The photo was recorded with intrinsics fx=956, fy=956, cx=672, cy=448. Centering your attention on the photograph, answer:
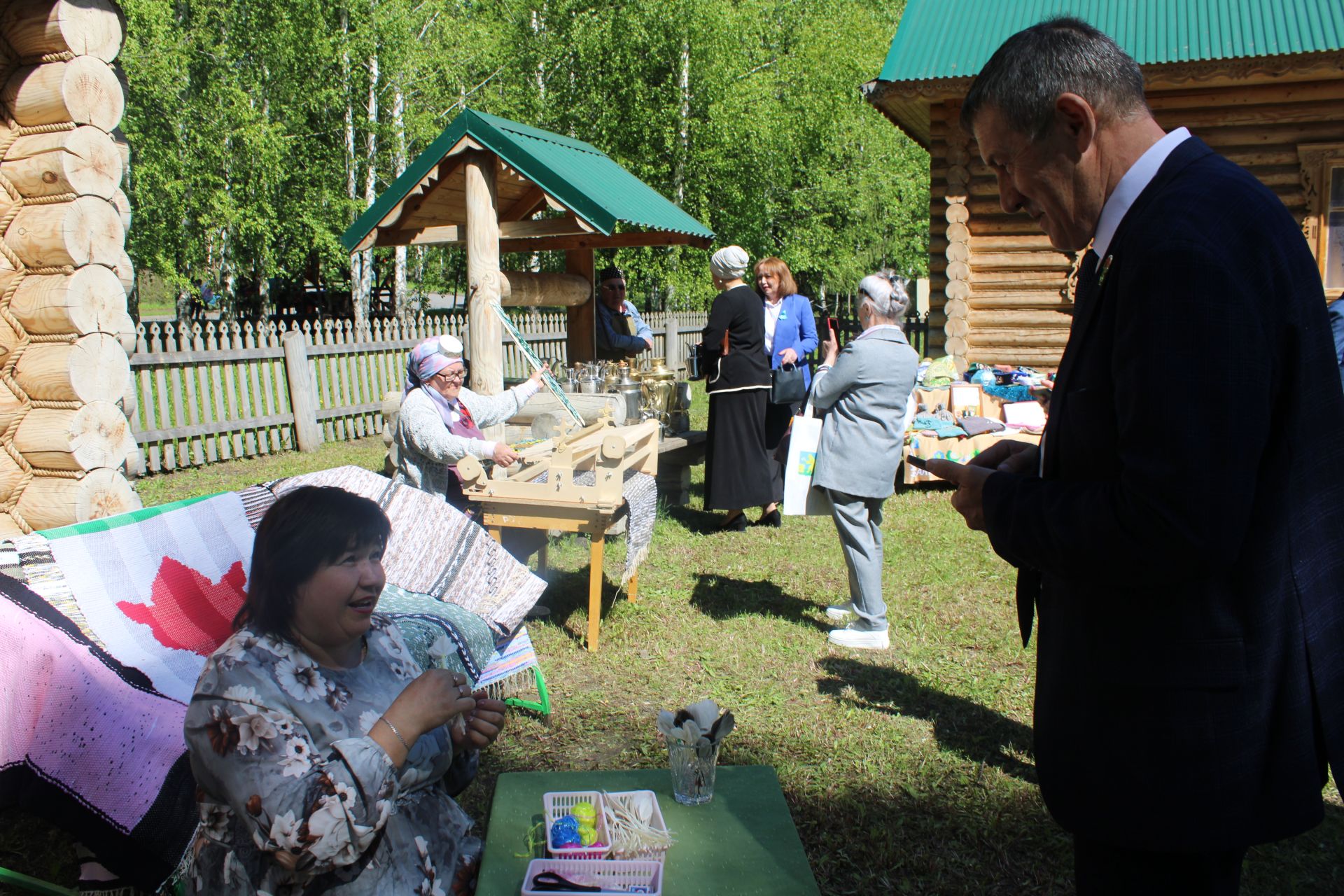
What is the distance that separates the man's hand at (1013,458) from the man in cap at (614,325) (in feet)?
18.8

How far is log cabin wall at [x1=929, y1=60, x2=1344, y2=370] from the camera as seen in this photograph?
28.8 feet

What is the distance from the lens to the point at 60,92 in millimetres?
3791

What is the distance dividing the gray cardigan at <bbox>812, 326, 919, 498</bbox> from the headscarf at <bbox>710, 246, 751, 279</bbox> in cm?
223

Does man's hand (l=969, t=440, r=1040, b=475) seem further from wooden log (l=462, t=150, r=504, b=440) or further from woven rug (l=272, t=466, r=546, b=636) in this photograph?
wooden log (l=462, t=150, r=504, b=440)

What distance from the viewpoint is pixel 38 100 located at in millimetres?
3838

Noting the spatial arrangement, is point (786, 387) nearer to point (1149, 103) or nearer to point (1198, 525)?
point (1149, 103)

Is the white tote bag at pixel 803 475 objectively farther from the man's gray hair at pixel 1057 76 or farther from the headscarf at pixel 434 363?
the man's gray hair at pixel 1057 76

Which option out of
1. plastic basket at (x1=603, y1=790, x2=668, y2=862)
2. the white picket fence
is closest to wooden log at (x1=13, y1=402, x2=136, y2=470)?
plastic basket at (x1=603, y1=790, x2=668, y2=862)

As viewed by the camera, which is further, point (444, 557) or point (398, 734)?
point (444, 557)

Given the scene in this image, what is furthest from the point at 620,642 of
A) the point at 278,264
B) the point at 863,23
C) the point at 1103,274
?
the point at 863,23

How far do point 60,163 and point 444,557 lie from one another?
2.19 meters

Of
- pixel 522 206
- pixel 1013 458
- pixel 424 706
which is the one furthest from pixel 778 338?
pixel 424 706

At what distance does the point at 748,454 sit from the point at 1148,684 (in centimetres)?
559

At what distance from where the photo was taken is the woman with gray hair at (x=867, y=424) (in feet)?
15.3
